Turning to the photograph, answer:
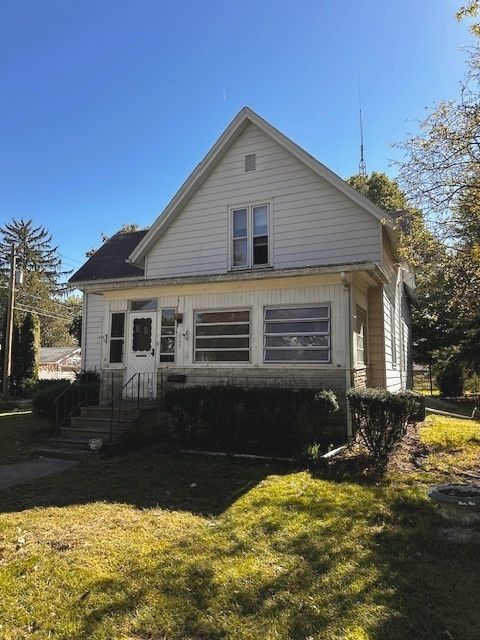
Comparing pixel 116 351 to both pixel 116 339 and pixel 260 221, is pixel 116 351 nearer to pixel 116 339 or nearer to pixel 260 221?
pixel 116 339

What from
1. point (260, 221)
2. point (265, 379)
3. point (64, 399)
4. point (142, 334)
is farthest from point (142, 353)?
point (260, 221)

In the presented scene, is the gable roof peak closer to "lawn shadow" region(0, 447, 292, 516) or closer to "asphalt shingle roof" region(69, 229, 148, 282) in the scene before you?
"asphalt shingle roof" region(69, 229, 148, 282)

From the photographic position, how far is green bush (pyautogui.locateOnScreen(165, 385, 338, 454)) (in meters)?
8.57

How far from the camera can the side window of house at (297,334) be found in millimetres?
9830

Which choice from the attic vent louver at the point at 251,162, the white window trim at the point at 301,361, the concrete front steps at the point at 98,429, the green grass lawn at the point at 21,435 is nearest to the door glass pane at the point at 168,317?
the concrete front steps at the point at 98,429

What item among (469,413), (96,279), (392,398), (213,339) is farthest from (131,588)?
(469,413)

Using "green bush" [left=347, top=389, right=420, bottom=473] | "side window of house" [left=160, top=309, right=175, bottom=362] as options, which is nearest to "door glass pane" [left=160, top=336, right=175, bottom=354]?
"side window of house" [left=160, top=309, right=175, bottom=362]

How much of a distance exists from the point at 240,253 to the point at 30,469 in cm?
771

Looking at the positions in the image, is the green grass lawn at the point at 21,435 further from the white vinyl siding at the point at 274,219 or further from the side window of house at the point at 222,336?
the white vinyl siding at the point at 274,219

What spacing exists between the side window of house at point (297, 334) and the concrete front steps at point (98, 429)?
3.07 m

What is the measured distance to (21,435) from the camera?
1155 centimetres

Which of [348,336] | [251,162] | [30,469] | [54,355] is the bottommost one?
[30,469]

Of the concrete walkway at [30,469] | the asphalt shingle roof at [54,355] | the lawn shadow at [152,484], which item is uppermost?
the asphalt shingle roof at [54,355]

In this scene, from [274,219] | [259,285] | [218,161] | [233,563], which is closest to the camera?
[233,563]
